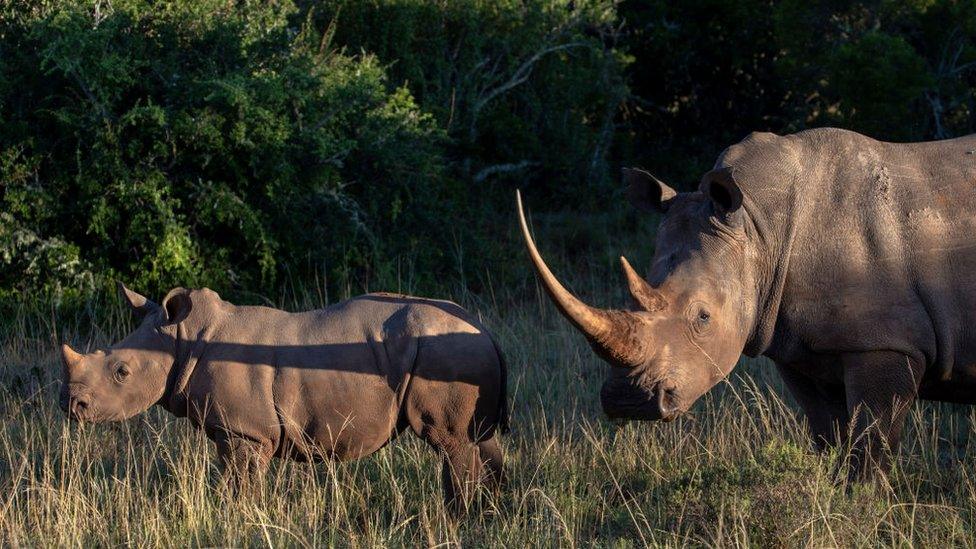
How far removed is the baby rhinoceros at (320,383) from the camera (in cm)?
605

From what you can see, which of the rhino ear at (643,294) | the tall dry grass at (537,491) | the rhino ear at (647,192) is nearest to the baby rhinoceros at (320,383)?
the tall dry grass at (537,491)

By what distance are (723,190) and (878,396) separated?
114cm

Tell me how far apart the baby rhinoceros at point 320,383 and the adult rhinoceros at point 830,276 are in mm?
714

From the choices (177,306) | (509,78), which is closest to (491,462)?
(177,306)

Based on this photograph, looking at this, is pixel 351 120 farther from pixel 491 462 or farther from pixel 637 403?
pixel 637 403

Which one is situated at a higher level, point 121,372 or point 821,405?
point 121,372

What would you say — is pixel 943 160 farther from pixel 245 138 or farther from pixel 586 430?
pixel 245 138

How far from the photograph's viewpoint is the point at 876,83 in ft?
40.7

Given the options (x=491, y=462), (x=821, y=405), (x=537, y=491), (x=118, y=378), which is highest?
(x=118, y=378)

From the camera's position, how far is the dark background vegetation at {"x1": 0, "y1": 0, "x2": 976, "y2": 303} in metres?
11.1

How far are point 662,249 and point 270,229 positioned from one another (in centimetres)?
612

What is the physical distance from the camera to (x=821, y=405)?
6645 mm

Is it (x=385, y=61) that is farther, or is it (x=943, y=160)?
(x=385, y=61)

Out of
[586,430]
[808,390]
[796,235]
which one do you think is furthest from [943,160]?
[586,430]
